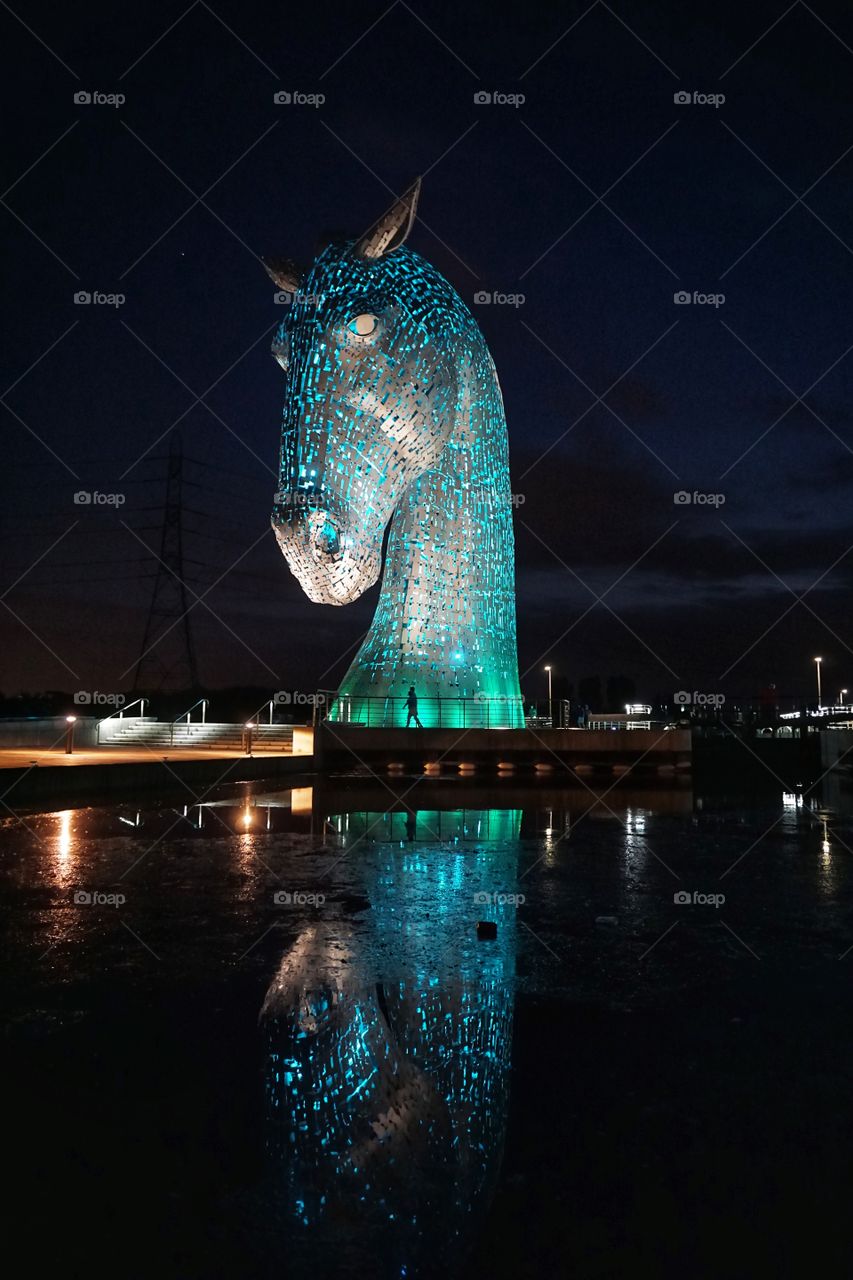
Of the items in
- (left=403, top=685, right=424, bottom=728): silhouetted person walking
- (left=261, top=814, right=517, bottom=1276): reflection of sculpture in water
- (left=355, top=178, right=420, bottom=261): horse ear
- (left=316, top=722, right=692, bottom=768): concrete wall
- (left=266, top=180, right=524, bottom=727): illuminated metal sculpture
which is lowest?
(left=261, top=814, right=517, bottom=1276): reflection of sculpture in water

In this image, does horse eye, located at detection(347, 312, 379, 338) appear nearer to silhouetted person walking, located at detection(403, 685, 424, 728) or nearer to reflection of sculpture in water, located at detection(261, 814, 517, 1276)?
silhouetted person walking, located at detection(403, 685, 424, 728)

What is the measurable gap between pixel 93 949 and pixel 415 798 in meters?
8.76

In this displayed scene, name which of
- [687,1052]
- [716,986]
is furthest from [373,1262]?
[716,986]

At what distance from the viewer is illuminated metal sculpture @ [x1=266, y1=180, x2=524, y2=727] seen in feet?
44.1

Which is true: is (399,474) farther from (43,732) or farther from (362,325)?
(43,732)

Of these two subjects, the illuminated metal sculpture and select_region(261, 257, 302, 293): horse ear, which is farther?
select_region(261, 257, 302, 293): horse ear

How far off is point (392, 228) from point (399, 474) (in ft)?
12.4

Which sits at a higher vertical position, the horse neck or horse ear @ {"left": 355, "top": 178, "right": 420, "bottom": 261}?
horse ear @ {"left": 355, "top": 178, "right": 420, "bottom": 261}

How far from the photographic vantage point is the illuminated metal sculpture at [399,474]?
13445 mm

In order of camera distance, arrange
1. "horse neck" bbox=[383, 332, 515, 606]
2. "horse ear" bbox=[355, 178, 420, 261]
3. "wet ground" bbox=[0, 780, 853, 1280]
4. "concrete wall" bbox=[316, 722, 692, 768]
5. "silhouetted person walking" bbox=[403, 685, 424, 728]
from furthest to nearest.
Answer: "horse neck" bbox=[383, 332, 515, 606] → "concrete wall" bbox=[316, 722, 692, 768] → "silhouetted person walking" bbox=[403, 685, 424, 728] → "horse ear" bbox=[355, 178, 420, 261] → "wet ground" bbox=[0, 780, 853, 1280]

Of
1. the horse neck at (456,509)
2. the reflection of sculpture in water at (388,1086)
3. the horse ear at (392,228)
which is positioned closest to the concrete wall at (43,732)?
the horse neck at (456,509)

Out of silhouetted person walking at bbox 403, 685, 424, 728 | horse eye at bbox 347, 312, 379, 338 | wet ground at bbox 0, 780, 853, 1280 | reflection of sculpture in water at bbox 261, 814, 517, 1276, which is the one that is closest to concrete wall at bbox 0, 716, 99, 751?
silhouetted person walking at bbox 403, 685, 424, 728

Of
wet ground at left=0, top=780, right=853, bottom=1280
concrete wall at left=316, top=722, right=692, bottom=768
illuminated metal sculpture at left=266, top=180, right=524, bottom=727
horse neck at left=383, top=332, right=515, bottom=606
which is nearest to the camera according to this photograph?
wet ground at left=0, top=780, right=853, bottom=1280

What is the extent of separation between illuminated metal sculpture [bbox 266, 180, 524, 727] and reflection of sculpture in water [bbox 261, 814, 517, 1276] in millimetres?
9042
